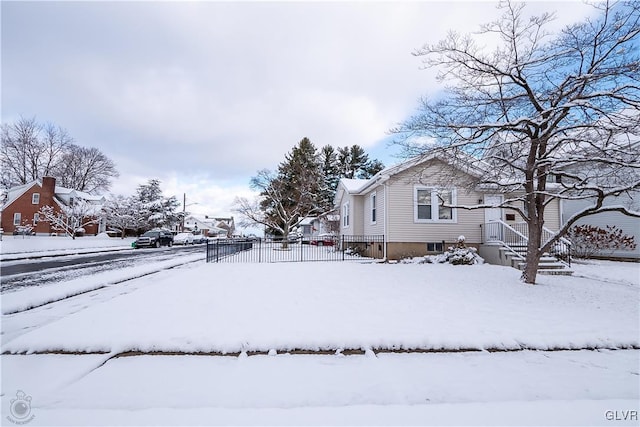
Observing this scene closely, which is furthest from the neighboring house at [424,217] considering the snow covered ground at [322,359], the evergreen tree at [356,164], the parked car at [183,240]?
the parked car at [183,240]

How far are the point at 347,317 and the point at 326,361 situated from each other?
1.56 metres

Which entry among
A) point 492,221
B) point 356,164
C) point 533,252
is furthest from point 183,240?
point 533,252

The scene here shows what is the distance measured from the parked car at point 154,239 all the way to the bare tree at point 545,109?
26048 millimetres

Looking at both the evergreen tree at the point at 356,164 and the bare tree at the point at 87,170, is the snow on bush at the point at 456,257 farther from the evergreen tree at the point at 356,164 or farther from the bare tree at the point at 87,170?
the bare tree at the point at 87,170

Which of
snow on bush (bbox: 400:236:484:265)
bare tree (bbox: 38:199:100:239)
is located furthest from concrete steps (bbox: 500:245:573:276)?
bare tree (bbox: 38:199:100:239)

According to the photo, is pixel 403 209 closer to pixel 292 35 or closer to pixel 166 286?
pixel 292 35

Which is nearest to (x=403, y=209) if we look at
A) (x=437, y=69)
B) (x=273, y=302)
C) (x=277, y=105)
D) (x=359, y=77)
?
(x=359, y=77)

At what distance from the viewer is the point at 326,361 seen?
376cm

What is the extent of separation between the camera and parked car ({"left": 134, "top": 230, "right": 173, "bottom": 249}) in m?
26.7

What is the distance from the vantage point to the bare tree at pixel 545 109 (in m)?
6.60

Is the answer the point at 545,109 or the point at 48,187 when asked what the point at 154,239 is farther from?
Result: the point at 545,109

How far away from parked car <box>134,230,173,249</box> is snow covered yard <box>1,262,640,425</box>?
22.0 meters

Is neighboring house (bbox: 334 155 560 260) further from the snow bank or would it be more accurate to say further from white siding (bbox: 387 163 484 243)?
the snow bank

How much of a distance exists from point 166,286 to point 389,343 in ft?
20.4
